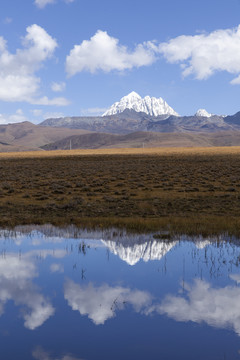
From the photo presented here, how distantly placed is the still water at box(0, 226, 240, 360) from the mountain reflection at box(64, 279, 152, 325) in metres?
0.02

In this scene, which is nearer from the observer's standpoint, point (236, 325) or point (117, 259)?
point (236, 325)

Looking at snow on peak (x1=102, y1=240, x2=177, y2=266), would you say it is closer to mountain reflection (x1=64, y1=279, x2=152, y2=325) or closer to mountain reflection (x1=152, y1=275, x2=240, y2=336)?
mountain reflection (x1=64, y1=279, x2=152, y2=325)

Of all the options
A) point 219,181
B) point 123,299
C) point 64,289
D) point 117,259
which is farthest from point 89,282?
point 219,181

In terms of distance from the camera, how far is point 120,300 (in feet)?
26.5

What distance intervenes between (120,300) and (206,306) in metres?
1.68

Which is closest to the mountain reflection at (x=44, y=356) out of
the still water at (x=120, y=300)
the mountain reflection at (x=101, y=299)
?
the still water at (x=120, y=300)

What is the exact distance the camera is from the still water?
6.30m

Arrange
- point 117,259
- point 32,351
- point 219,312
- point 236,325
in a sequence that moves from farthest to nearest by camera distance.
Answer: point 117,259 < point 219,312 < point 236,325 < point 32,351

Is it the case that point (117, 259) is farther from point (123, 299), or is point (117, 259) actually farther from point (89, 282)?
point (123, 299)

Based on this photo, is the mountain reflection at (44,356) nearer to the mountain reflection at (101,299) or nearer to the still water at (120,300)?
the still water at (120,300)

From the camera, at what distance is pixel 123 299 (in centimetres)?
812

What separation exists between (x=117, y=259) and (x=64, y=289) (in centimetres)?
269

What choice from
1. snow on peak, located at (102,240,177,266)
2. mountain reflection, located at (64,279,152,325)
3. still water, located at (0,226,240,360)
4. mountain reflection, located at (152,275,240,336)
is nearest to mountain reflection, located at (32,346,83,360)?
still water, located at (0,226,240,360)

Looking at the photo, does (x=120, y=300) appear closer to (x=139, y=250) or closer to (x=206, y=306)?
(x=206, y=306)
